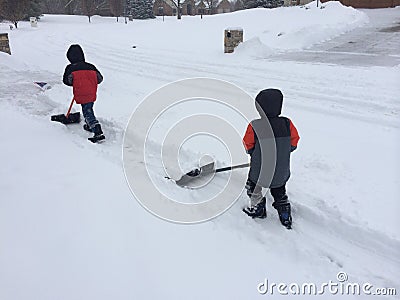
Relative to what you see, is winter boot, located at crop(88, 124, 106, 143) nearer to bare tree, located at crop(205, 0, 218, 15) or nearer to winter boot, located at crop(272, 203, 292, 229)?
winter boot, located at crop(272, 203, 292, 229)

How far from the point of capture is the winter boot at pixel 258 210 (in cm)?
376

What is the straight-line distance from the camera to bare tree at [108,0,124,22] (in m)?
43.3

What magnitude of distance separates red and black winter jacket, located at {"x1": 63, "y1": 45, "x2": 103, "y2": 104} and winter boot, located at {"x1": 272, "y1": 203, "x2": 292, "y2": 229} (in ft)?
11.8

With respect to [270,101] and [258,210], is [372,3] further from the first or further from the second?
[258,210]

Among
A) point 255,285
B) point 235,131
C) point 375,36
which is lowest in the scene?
point 255,285

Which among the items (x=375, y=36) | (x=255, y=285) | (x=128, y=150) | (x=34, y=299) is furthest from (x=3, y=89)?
(x=375, y=36)

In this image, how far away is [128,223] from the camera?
3688 millimetres

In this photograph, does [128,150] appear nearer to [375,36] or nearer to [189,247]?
[189,247]

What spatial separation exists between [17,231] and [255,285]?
7.65ft

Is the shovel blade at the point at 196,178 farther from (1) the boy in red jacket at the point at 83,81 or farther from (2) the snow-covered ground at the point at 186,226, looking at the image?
(1) the boy in red jacket at the point at 83,81

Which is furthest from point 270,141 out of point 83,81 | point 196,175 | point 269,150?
point 83,81

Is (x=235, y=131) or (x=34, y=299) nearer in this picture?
(x=34, y=299)

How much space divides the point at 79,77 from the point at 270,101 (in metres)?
3.46

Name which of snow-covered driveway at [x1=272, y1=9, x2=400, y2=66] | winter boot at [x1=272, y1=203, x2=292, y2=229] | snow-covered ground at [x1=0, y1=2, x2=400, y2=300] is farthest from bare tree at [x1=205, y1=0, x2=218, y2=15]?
winter boot at [x1=272, y1=203, x2=292, y2=229]
